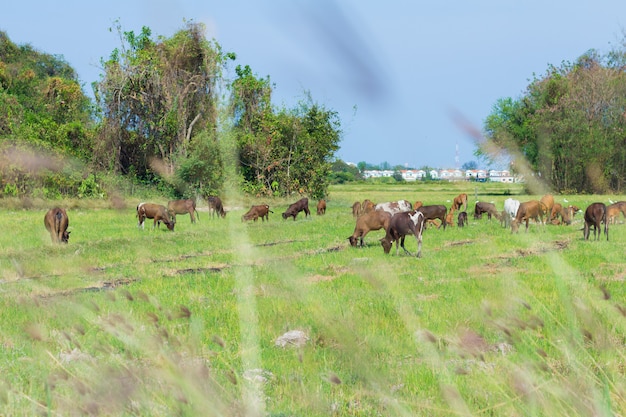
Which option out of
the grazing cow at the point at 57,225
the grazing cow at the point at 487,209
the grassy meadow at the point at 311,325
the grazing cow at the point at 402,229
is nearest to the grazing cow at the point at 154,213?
the grassy meadow at the point at 311,325

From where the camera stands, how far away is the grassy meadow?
9.18ft

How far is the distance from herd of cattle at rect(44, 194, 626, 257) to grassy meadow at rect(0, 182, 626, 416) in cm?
59

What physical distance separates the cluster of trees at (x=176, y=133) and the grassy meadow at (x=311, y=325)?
17.6 m

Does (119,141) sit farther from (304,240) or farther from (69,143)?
(304,240)

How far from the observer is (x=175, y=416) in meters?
2.87

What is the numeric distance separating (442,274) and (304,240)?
25.5 ft

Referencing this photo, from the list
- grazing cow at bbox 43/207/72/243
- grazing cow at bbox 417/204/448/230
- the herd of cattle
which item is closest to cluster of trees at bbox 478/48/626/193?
the herd of cattle

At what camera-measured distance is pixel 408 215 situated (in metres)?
16.7

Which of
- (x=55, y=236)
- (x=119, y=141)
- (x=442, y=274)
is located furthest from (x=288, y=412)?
(x=119, y=141)

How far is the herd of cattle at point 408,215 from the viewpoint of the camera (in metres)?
16.5

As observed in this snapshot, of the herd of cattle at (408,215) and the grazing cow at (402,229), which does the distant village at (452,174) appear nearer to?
the herd of cattle at (408,215)

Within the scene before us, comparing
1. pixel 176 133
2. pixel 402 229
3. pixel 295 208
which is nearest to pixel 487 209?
pixel 295 208

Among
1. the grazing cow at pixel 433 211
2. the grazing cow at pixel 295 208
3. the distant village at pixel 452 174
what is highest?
the distant village at pixel 452 174

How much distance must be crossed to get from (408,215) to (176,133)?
2794 centimetres
